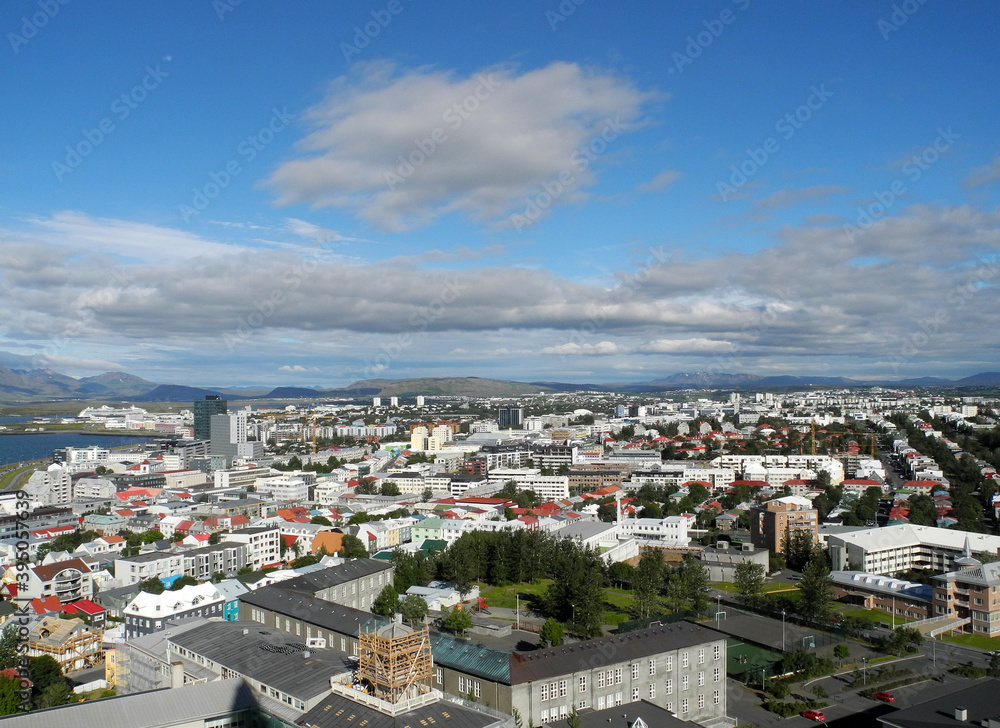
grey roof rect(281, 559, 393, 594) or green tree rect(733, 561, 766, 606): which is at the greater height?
grey roof rect(281, 559, 393, 594)

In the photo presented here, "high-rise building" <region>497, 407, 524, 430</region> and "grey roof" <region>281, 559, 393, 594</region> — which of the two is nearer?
"grey roof" <region>281, 559, 393, 594</region>

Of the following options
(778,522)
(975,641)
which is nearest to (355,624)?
(975,641)

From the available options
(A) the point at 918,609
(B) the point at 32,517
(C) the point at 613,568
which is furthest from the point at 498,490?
(A) the point at 918,609

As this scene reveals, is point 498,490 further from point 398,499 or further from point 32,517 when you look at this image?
point 32,517

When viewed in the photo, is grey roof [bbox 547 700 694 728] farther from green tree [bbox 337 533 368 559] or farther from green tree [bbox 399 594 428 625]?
green tree [bbox 337 533 368 559]

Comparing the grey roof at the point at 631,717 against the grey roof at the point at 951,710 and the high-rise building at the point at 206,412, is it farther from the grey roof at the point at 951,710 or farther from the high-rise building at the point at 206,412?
the high-rise building at the point at 206,412

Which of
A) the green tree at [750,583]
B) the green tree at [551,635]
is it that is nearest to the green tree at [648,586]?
the green tree at [750,583]

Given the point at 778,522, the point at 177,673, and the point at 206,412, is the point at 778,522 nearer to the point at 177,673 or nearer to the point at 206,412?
the point at 177,673

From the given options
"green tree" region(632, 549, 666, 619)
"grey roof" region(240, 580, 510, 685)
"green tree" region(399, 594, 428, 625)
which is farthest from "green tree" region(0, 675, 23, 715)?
"green tree" region(632, 549, 666, 619)
